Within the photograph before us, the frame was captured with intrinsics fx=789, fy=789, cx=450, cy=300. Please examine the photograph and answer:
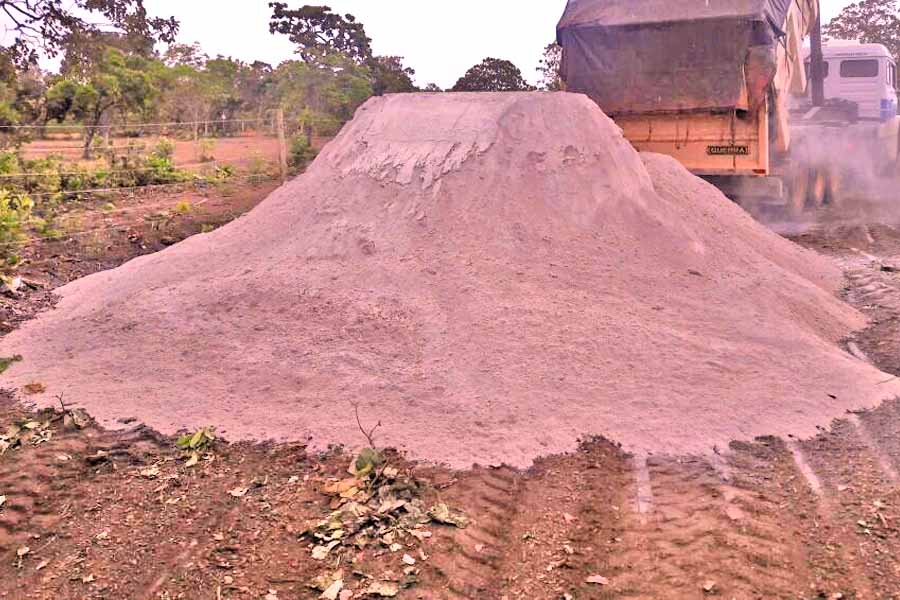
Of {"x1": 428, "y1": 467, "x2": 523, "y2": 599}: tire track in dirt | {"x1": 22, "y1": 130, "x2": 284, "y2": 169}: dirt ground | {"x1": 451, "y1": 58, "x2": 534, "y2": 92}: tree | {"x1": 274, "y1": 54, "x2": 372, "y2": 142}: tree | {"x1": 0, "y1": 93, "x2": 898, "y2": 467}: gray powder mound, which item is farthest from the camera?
{"x1": 274, "y1": 54, "x2": 372, "y2": 142}: tree

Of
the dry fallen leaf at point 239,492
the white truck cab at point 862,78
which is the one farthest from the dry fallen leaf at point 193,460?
the white truck cab at point 862,78

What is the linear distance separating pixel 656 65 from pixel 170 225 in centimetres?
662

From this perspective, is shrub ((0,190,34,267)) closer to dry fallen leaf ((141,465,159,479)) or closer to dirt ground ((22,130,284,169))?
dry fallen leaf ((141,465,159,479))

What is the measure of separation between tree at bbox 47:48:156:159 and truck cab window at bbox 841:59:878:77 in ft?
46.7

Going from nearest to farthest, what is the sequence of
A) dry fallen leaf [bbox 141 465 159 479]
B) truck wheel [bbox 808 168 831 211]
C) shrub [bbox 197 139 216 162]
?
dry fallen leaf [bbox 141 465 159 479] → truck wheel [bbox 808 168 831 211] → shrub [bbox 197 139 216 162]

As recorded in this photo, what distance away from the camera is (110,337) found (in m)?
5.87

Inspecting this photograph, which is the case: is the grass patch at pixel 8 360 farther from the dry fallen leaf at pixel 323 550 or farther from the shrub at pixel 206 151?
the shrub at pixel 206 151

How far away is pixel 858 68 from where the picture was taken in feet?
46.0

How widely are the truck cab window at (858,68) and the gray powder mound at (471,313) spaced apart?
7.86m

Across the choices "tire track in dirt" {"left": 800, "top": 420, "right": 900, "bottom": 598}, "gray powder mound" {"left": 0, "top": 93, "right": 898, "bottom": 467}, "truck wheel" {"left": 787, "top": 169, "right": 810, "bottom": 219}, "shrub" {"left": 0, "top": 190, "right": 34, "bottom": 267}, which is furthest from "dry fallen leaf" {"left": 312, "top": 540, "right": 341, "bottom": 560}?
"truck wheel" {"left": 787, "top": 169, "right": 810, "bottom": 219}

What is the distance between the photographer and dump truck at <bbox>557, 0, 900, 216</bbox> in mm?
9398

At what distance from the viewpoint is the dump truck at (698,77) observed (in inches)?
370

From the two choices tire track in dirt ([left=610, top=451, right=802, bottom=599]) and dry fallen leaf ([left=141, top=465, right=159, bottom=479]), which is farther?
dry fallen leaf ([left=141, top=465, right=159, bottom=479])

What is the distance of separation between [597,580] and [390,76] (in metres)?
22.1
